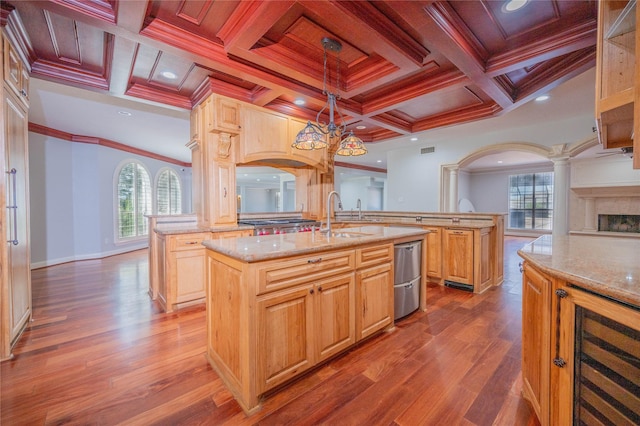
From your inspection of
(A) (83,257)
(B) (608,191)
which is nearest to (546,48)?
(B) (608,191)

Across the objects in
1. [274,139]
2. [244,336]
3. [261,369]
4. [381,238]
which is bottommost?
[261,369]

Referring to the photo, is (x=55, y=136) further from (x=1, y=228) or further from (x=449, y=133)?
(x=449, y=133)

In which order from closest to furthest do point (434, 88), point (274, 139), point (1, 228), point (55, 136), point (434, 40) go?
point (1, 228), point (434, 40), point (434, 88), point (274, 139), point (55, 136)

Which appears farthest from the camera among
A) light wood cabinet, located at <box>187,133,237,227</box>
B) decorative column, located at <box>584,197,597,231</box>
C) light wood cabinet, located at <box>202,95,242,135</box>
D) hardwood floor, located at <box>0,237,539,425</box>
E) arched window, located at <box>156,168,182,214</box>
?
arched window, located at <box>156,168,182,214</box>

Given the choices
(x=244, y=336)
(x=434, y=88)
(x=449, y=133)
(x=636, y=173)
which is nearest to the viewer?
(x=244, y=336)

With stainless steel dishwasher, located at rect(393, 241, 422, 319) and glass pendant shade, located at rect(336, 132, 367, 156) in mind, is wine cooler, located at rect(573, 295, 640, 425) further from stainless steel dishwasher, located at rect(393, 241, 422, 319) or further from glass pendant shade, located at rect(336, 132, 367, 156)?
glass pendant shade, located at rect(336, 132, 367, 156)

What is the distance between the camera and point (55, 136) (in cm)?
534

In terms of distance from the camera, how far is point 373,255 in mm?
2311

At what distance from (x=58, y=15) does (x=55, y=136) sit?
448cm

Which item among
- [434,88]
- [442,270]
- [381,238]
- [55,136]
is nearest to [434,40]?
[434,88]

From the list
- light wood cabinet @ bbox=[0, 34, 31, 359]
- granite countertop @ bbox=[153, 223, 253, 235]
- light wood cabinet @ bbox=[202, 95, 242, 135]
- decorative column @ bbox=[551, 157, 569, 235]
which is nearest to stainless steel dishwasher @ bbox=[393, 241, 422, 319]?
granite countertop @ bbox=[153, 223, 253, 235]

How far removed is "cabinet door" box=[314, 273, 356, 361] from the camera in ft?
6.21

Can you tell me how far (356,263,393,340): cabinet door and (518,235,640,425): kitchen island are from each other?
3.53 ft

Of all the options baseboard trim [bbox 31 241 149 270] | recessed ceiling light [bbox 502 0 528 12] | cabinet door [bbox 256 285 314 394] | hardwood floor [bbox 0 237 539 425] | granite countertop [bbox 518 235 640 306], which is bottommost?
hardwood floor [bbox 0 237 539 425]
